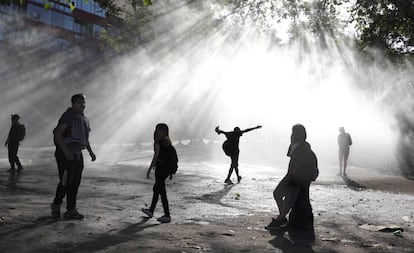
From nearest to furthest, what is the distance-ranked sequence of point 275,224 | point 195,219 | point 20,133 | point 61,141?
point 61,141, point 275,224, point 195,219, point 20,133

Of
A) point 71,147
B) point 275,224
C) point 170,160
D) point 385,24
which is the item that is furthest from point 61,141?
point 385,24

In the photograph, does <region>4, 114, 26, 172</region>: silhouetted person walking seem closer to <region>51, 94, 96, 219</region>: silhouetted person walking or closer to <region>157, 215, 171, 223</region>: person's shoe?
<region>51, 94, 96, 219</region>: silhouetted person walking

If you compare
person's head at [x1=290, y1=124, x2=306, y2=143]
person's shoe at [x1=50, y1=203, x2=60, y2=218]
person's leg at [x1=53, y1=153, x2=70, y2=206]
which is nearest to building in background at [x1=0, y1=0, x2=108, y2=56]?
person's leg at [x1=53, y1=153, x2=70, y2=206]

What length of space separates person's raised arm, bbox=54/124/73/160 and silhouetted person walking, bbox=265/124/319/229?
129 inches

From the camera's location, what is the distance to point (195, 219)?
7.85 metres

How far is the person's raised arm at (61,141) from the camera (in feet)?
21.7

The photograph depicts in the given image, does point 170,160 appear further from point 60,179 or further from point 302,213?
point 302,213

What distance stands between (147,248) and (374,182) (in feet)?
39.0

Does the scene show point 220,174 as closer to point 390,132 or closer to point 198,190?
point 198,190

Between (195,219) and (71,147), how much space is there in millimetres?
2450

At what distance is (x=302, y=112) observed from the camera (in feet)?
311

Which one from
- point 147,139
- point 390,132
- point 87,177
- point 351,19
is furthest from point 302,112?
point 87,177

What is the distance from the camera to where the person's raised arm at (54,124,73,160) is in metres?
6.62

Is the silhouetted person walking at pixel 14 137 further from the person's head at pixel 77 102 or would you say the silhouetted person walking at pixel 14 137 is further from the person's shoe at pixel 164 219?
the person's shoe at pixel 164 219
